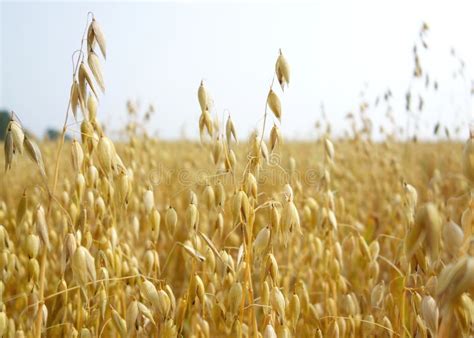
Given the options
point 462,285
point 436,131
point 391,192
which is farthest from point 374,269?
point 391,192

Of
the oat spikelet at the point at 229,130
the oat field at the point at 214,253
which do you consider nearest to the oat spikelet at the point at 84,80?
the oat field at the point at 214,253

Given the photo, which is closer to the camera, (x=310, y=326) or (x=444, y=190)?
(x=310, y=326)

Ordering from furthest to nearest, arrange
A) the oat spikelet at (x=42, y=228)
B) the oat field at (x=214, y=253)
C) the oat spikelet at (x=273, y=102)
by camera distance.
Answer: the oat spikelet at (x=273, y=102), the oat spikelet at (x=42, y=228), the oat field at (x=214, y=253)

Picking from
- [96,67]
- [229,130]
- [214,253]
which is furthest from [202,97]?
[214,253]

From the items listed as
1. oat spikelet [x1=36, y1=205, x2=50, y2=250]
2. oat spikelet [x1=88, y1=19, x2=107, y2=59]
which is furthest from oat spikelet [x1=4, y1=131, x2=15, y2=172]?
oat spikelet [x1=88, y1=19, x2=107, y2=59]

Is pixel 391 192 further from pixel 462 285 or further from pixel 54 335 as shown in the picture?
pixel 462 285

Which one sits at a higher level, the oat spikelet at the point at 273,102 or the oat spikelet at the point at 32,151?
the oat spikelet at the point at 273,102

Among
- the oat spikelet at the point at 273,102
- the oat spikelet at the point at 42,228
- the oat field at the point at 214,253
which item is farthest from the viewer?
the oat spikelet at the point at 273,102

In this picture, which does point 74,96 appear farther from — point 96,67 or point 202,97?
point 202,97

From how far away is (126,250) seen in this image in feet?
4.88

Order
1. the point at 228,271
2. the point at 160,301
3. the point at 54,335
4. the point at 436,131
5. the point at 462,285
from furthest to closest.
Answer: the point at 436,131
the point at 54,335
the point at 228,271
the point at 160,301
the point at 462,285

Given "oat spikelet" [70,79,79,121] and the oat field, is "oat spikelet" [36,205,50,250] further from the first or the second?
"oat spikelet" [70,79,79,121]

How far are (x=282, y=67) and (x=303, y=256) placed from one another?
93 centimetres

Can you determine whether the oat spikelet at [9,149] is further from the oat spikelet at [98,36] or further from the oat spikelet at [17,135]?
the oat spikelet at [98,36]
